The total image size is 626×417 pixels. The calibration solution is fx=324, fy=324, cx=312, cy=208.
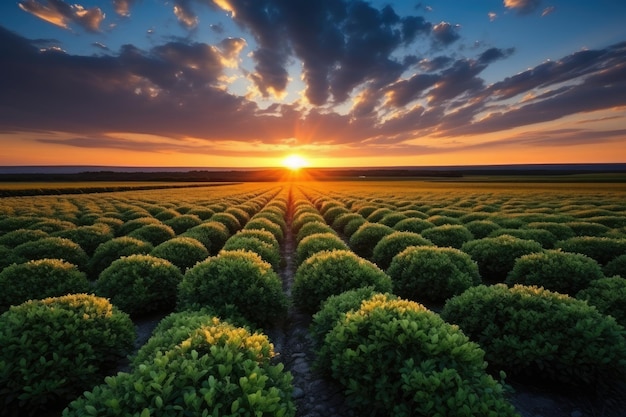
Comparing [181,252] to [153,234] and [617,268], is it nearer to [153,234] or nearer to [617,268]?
[153,234]

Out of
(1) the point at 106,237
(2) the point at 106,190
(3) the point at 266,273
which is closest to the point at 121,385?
(3) the point at 266,273

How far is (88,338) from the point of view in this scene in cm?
533

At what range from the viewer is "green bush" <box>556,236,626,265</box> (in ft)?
37.0

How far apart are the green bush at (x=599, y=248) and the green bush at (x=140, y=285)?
13.8 m

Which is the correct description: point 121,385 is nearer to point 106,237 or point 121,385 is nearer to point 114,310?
point 114,310

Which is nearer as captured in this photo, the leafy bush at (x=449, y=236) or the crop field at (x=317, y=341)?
the crop field at (x=317, y=341)

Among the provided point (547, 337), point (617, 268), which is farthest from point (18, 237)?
point (617, 268)

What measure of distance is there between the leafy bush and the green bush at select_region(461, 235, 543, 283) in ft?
7.06

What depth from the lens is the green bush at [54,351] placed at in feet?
15.0

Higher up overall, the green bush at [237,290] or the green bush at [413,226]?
the green bush at [237,290]

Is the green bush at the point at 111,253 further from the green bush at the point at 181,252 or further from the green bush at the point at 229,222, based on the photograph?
the green bush at the point at 229,222

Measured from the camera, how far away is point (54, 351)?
4910mm

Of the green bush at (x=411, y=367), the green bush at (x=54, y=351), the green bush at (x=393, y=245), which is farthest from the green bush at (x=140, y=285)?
the green bush at (x=393, y=245)

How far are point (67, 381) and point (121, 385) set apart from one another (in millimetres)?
2154
